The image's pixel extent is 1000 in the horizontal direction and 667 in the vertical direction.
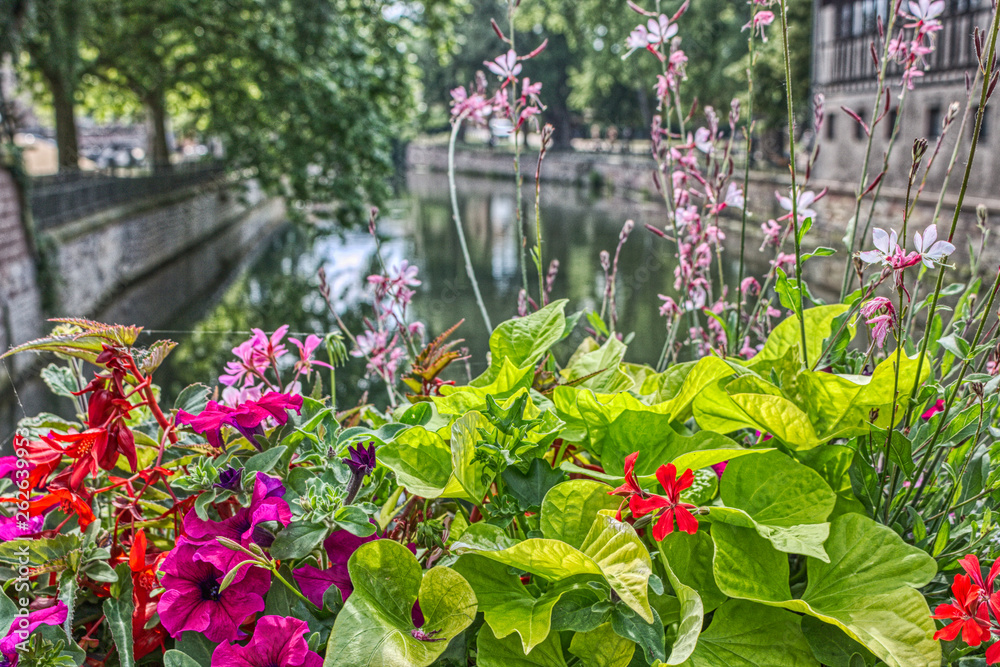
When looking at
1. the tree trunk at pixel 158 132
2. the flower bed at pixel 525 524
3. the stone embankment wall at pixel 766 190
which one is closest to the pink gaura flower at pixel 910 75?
the stone embankment wall at pixel 766 190

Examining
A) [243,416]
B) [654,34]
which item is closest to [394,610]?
[243,416]

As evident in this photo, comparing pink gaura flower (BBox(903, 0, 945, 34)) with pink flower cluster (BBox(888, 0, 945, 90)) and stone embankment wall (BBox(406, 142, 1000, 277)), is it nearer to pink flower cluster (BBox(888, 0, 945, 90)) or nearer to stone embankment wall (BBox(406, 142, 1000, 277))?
pink flower cluster (BBox(888, 0, 945, 90))

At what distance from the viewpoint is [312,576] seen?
2.03ft

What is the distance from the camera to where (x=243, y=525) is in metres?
0.60

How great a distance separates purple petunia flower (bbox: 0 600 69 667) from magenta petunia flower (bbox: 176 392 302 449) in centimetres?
15

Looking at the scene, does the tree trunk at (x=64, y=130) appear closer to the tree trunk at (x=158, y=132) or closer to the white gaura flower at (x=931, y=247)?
the tree trunk at (x=158, y=132)

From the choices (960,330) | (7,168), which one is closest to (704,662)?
(960,330)

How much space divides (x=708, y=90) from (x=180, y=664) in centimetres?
2067

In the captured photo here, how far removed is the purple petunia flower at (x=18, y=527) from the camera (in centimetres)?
64

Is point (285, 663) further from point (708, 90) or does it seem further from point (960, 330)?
point (708, 90)

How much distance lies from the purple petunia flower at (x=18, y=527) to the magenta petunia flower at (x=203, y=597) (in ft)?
0.49

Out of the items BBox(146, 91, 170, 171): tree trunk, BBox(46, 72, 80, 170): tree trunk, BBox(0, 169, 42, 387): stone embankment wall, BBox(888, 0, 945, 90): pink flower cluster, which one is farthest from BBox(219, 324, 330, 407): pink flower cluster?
BBox(146, 91, 170, 171): tree trunk

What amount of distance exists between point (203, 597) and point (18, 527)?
0.59ft

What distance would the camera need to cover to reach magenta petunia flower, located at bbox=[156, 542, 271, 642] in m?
0.57
